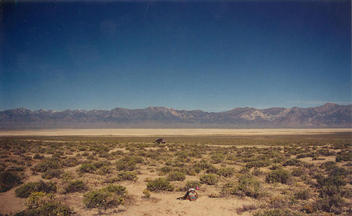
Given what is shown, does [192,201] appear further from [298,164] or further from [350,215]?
[298,164]

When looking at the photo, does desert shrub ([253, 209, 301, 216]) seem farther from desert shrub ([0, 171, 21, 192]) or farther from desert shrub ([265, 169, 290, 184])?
desert shrub ([0, 171, 21, 192])

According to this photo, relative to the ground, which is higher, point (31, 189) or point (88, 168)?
point (31, 189)

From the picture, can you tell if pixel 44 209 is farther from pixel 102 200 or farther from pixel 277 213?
pixel 277 213

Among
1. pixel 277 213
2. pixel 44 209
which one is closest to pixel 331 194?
pixel 277 213

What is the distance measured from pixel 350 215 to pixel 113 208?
960 cm

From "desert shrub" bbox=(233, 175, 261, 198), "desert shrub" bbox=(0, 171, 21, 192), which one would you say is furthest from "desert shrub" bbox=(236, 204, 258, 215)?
"desert shrub" bbox=(0, 171, 21, 192)

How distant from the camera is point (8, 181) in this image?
1134 centimetres

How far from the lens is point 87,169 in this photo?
14.8 m

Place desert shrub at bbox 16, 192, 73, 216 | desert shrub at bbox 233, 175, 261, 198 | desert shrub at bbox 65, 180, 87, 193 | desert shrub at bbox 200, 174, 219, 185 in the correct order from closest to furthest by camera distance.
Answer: desert shrub at bbox 16, 192, 73, 216 → desert shrub at bbox 233, 175, 261, 198 → desert shrub at bbox 65, 180, 87, 193 → desert shrub at bbox 200, 174, 219, 185

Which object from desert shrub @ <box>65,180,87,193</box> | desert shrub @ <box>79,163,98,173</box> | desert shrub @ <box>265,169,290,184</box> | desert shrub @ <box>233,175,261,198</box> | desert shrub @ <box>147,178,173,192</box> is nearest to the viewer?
desert shrub @ <box>233,175,261,198</box>

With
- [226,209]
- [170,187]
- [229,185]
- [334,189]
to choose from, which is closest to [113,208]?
[170,187]

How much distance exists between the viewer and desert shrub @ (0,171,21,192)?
1052cm

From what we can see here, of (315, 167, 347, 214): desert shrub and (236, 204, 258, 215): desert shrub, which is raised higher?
(315, 167, 347, 214): desert shrub

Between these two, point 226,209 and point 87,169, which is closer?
point 226,209
